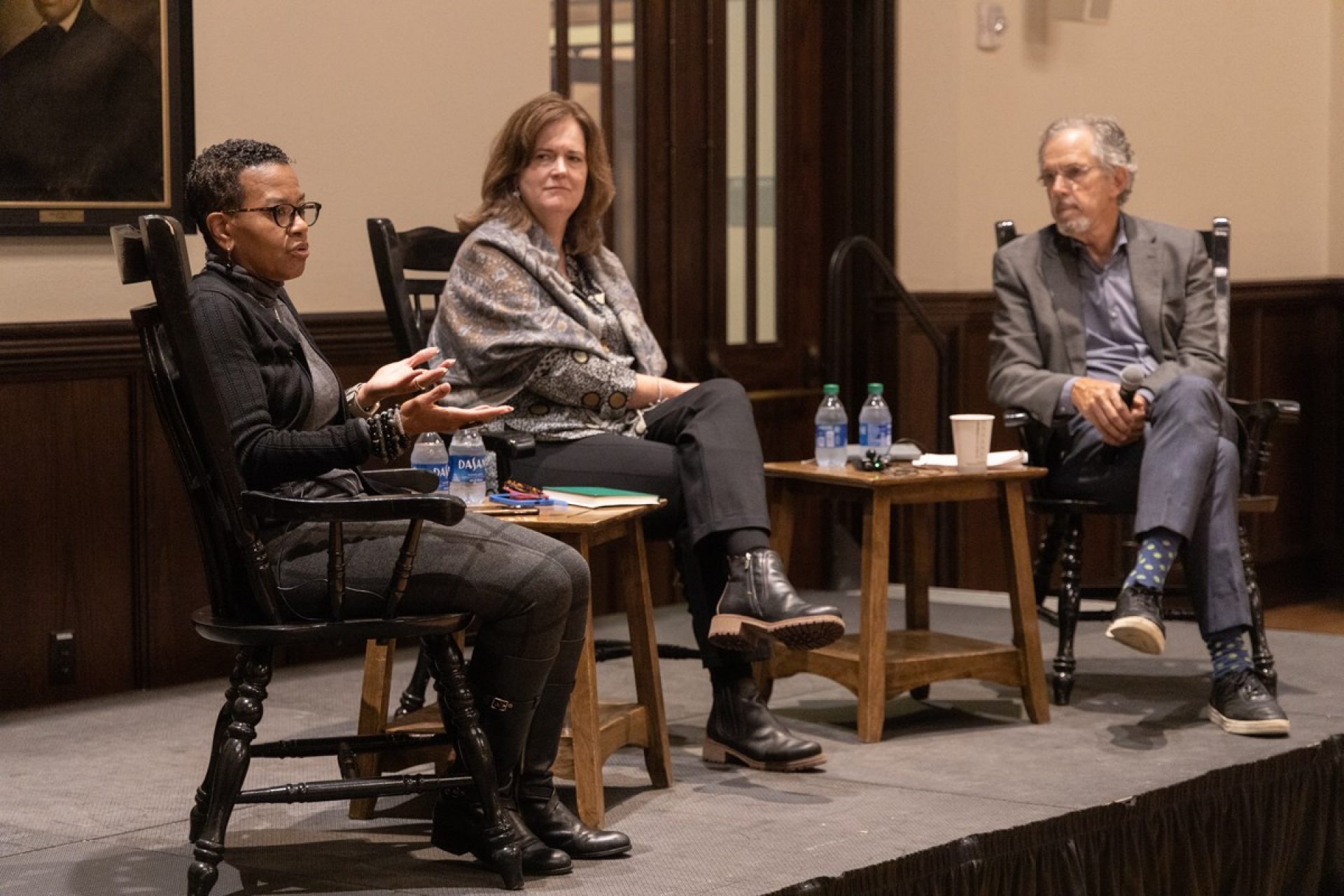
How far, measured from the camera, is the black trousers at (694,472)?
3.37 m

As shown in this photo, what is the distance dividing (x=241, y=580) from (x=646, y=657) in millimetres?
896

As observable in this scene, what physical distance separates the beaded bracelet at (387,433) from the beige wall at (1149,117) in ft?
10.7

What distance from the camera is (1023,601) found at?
3.92 m

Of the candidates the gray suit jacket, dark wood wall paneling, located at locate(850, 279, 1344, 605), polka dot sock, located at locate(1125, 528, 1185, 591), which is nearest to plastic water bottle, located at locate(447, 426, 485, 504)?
polka dot sock, located at locate(1125, 528, 1185, 591)

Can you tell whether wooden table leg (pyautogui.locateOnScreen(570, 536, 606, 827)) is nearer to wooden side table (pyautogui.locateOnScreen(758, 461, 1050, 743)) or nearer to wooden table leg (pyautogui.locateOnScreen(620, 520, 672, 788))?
wooden table leg (pyautogui.locateOnScreen(620, 520, 672, 788))

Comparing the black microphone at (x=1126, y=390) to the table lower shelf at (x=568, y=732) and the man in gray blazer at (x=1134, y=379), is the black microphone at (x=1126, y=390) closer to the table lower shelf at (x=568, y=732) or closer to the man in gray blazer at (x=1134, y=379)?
the man in gray blazer at (x=1134, y=379)

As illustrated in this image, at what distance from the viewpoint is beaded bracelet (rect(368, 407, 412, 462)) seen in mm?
2686

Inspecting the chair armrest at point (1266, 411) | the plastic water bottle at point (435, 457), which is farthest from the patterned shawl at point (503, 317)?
the chair armrest at point (1266, 411)

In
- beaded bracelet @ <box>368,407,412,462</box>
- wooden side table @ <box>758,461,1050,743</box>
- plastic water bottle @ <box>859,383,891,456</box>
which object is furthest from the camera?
plastic water bottle @ <box>859,383,891,456</box>

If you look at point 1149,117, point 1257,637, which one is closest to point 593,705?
point 1257,637

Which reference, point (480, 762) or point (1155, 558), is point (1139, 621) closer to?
point (1155, 558)

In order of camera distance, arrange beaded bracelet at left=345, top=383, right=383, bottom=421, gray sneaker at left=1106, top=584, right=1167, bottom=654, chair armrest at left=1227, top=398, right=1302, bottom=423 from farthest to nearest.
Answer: chair armrest at left=1227, top=398, right=1302, bottom=423 < gray sneaker at left=1106, top=584, right=1167, bottom=654 < beaded bracelet at left=345, top=383, right=383, bottom=421

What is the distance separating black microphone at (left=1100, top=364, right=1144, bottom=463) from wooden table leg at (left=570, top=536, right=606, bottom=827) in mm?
1449

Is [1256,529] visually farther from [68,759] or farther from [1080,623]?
[68,759]
